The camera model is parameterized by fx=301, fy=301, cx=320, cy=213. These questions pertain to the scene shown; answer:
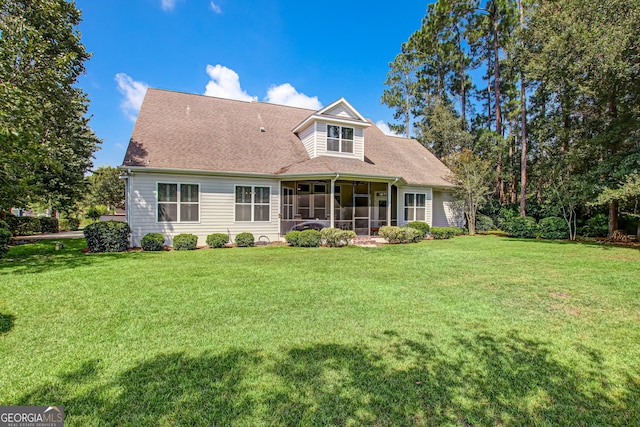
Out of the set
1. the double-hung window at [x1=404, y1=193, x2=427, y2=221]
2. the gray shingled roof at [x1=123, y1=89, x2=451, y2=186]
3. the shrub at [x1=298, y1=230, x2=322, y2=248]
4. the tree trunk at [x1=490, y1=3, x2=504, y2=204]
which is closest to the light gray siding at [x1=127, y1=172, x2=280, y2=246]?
the gray shingled roof at [x1=123, y1=89, x2=451, y2=186]

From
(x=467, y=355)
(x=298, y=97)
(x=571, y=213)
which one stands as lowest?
(x=467, y=355)

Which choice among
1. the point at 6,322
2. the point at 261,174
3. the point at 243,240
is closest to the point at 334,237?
the point at 243,240

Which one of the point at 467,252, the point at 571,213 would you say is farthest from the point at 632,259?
the point at 571,213

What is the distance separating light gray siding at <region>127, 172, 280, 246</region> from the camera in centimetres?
1214

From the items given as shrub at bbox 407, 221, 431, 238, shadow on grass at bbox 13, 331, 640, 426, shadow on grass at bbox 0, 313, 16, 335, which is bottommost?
shadow on grass at bbox 13, 331, 640, 426

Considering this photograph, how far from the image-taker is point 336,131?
15.9 metres

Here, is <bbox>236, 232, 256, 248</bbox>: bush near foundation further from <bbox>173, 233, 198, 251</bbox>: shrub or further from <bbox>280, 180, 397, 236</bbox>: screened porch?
<bbox>280, 180, 397, 236</bbox>: screened porch

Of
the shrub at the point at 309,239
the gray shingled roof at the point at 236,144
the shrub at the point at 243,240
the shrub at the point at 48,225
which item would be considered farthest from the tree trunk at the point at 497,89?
the shrub at the point at 48,225

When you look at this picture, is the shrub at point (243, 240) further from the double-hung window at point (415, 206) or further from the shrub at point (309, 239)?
the double-hung window at point (415, 206)

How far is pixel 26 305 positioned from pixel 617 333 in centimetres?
909

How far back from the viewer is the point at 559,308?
203 inches

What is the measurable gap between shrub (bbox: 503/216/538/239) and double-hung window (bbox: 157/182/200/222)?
17154mm

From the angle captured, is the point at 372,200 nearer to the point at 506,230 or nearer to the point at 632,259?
the point at 506,230

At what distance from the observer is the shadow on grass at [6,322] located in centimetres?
411
